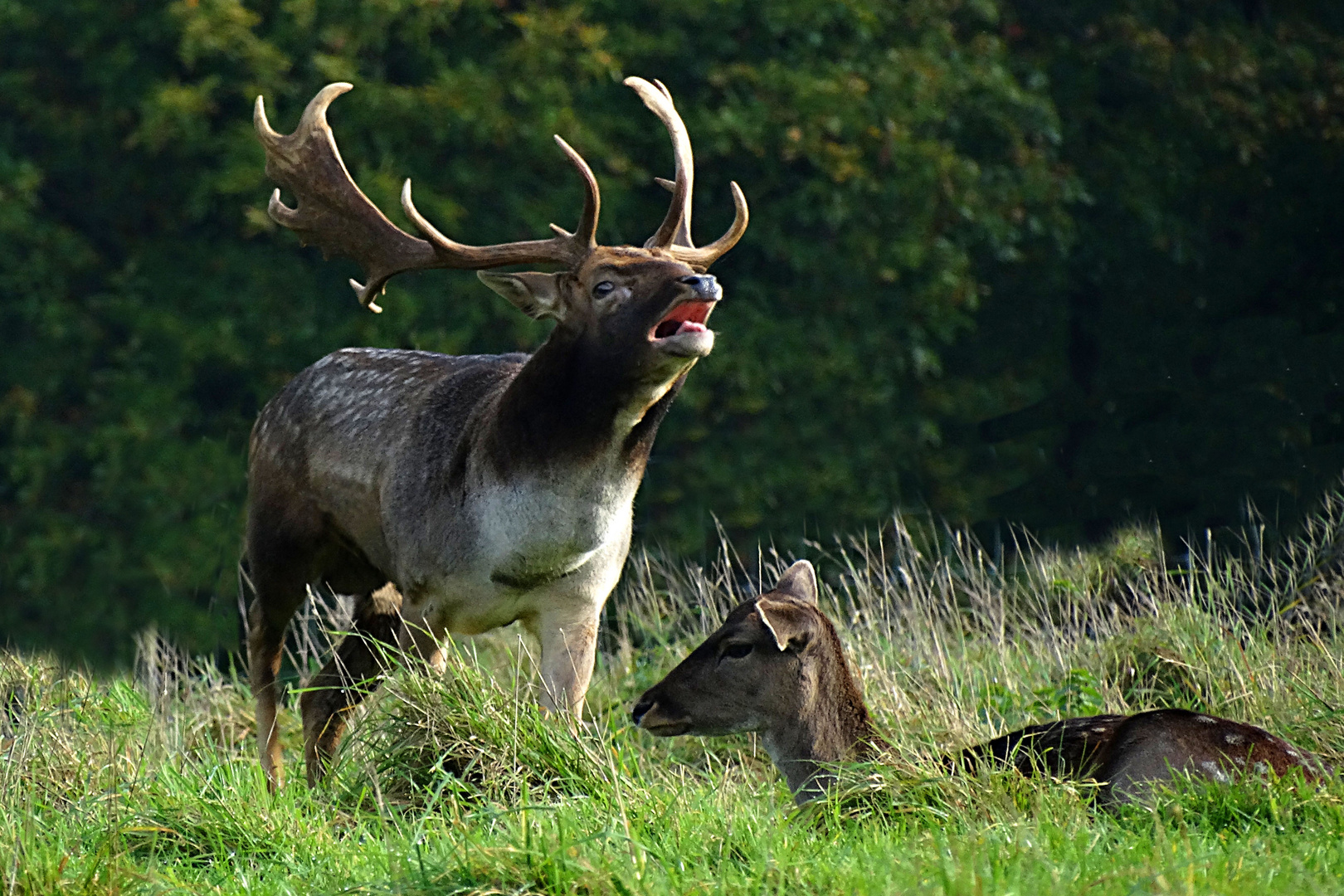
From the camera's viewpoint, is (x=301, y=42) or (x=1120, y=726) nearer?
(x=1120, y=726)

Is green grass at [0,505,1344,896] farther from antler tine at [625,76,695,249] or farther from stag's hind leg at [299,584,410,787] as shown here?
antler tine at [625,76,695,249]

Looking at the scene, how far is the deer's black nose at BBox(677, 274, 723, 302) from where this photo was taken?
5637mm

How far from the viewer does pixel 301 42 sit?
1438 cm

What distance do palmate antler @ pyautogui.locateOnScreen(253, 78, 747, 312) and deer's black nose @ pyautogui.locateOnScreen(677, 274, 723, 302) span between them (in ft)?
2.21

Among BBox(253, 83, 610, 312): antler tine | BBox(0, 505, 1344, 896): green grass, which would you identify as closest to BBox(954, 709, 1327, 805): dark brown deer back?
BBox(0, 505, 1344, 896): green grass

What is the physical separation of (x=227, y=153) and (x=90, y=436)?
7.96ft

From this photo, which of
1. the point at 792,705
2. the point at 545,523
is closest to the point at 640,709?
the point at 792,705

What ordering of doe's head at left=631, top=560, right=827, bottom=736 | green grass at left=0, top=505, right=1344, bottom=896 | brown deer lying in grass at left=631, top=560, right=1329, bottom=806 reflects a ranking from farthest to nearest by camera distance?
doe's head at left=631, top=560, right=827, bottom=736, brown deer lying in grass at left=631, top=560, right=1329, bottom=806, green grass at left=0, top=505, right=1344, bottom=896

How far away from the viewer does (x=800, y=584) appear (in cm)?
620

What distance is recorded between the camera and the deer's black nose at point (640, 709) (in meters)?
5.80

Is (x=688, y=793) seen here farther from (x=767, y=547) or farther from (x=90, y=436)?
(x=90, y=436)

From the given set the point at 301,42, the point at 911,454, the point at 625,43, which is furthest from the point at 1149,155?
the point at 301,42

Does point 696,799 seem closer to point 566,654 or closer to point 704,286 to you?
point 566,654

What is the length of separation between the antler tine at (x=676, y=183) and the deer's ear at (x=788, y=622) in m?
1.42
